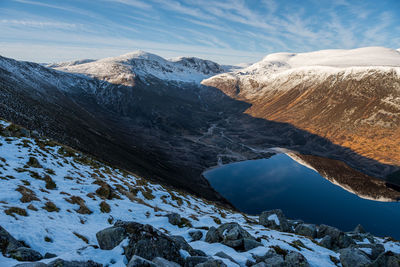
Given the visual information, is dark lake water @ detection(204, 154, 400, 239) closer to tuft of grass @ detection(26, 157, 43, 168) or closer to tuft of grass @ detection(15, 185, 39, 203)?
tuft of grass @ detection(26, 157, 43, 168)

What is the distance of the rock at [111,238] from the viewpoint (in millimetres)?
11562

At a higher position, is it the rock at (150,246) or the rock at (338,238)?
the rock at (150,246)

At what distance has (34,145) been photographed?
28.2 m

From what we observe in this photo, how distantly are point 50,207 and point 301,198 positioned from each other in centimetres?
9235

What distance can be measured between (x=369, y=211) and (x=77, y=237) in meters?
99.0

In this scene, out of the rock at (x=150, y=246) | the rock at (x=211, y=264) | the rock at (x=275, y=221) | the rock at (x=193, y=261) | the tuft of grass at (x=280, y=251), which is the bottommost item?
the rock at (x=275, y=221)

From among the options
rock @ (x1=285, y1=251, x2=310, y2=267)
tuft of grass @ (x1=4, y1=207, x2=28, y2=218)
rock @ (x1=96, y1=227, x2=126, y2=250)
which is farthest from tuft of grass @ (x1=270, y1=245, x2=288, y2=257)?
tuft of grass @ (x1=4, y1=207, x2=28, y2=218)

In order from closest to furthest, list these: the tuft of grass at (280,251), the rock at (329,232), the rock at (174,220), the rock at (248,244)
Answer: the rock at (248,244) → the tuft of grass at (280,251) → the rock at (174,220) → the rock at (329,232)

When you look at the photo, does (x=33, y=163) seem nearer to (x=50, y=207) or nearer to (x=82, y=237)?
(x=50, y=207)

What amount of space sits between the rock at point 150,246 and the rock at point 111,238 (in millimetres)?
428

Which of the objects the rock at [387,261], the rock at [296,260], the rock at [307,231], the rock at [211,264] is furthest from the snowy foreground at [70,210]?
the rock at [307,231]

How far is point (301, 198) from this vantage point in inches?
3469

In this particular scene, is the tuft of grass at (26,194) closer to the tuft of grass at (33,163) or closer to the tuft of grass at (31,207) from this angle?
the tuft of grass at (31,207)

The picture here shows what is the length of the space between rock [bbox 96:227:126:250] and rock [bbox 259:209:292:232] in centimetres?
2531
